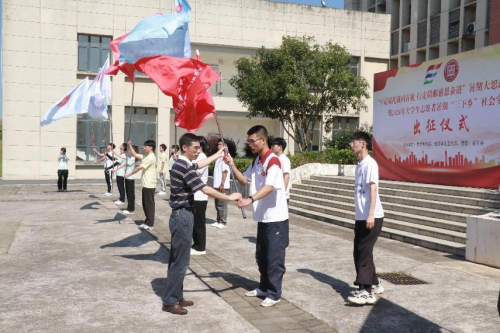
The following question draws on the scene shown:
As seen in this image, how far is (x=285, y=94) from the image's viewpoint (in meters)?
22.5

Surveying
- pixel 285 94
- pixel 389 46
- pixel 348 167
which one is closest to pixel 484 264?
pixel 348 167

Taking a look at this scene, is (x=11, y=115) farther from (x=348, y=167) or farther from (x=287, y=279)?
(x=287, y=279)

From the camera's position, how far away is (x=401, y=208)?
37.8 feet

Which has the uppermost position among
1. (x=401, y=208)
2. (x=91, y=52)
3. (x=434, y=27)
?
(x=434, y=27)

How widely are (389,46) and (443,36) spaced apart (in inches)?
177

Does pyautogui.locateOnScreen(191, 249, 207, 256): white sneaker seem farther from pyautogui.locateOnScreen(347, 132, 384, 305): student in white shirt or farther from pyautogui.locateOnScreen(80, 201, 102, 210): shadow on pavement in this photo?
pyautogui.locateOnScreen(80, 201, 102, 210): shadow on pavement

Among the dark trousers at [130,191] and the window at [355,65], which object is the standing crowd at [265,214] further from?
the window at [355,65]

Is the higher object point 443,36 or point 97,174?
point 443,36

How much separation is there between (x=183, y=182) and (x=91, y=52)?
24264mm

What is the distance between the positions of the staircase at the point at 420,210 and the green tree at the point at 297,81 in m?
8.79

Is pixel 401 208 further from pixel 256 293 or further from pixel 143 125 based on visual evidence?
pixel 143 125

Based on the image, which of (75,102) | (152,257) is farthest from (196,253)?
(75,102)

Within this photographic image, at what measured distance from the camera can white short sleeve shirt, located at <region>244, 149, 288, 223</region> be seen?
5.61 meters

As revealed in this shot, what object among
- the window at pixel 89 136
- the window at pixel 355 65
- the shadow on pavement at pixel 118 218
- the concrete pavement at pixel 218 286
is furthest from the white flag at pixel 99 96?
the window at pixel 355 65
